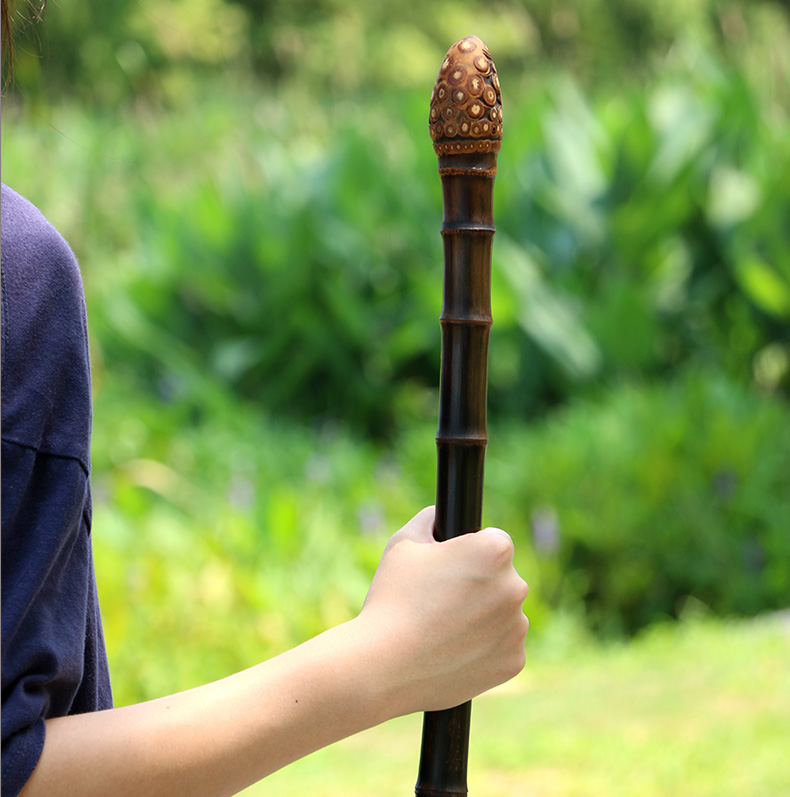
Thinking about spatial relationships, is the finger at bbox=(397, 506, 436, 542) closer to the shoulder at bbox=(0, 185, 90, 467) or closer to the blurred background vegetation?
the shoulder at bbox=(0, 185, 90, 467)

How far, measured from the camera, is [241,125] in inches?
463

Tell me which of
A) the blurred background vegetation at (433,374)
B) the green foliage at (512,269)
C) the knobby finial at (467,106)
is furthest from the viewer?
the green foliage at (512,269)

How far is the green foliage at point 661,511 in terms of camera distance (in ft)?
13.9

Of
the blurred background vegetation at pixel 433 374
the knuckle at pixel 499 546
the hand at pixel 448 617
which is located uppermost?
the knuckle at pixel 499 546

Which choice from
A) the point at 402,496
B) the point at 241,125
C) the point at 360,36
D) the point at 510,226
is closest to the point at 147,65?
the point at 360,36

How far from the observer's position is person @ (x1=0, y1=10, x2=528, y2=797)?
2.63 ft

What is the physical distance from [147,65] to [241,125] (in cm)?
781

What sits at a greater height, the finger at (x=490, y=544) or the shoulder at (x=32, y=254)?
the shoulder at (x=32, y=254)

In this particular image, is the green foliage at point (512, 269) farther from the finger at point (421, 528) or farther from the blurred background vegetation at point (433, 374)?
the finger at point (421, 528)

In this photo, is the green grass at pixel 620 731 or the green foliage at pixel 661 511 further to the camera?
the green foliage at pixel 661 511

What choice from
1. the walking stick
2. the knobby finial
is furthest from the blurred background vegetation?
the knobby finial

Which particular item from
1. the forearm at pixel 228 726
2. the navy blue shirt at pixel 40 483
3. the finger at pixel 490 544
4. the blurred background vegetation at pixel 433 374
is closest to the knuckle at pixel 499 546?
the finger at pixel 490 544

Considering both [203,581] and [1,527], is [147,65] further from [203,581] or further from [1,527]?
[1,527]

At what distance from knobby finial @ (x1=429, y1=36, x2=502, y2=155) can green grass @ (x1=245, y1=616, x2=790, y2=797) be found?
2.28 metres
